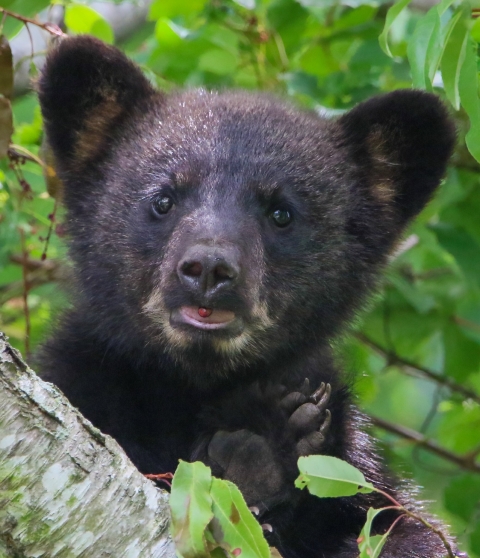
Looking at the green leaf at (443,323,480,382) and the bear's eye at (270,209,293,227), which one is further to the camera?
the green leaf at (443,323,480,382)

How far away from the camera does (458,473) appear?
7.27 metres

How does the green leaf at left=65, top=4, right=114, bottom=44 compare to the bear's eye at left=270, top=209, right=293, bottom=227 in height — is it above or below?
above

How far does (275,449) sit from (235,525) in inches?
56.7

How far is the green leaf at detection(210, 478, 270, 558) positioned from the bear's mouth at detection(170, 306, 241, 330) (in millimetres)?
1277

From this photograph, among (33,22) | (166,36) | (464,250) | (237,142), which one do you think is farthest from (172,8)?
(464,250)

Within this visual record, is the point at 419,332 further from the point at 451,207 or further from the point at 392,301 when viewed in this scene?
the point at 451,207

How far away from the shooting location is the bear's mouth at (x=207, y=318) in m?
4.14

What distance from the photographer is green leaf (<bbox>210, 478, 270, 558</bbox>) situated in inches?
115

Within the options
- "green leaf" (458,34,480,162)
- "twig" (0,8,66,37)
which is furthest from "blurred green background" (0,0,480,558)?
"green leaf" (458,34,480,162)

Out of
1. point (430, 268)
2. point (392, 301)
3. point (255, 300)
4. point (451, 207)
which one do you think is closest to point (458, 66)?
point (255, 300)

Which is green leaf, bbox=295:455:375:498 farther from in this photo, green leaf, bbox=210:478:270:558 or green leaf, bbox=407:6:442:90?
green leaf, bbox=407:6:442:90

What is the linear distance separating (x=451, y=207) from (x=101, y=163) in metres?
2.60

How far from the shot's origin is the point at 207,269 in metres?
3.93

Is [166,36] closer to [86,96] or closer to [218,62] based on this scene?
[218,62]
